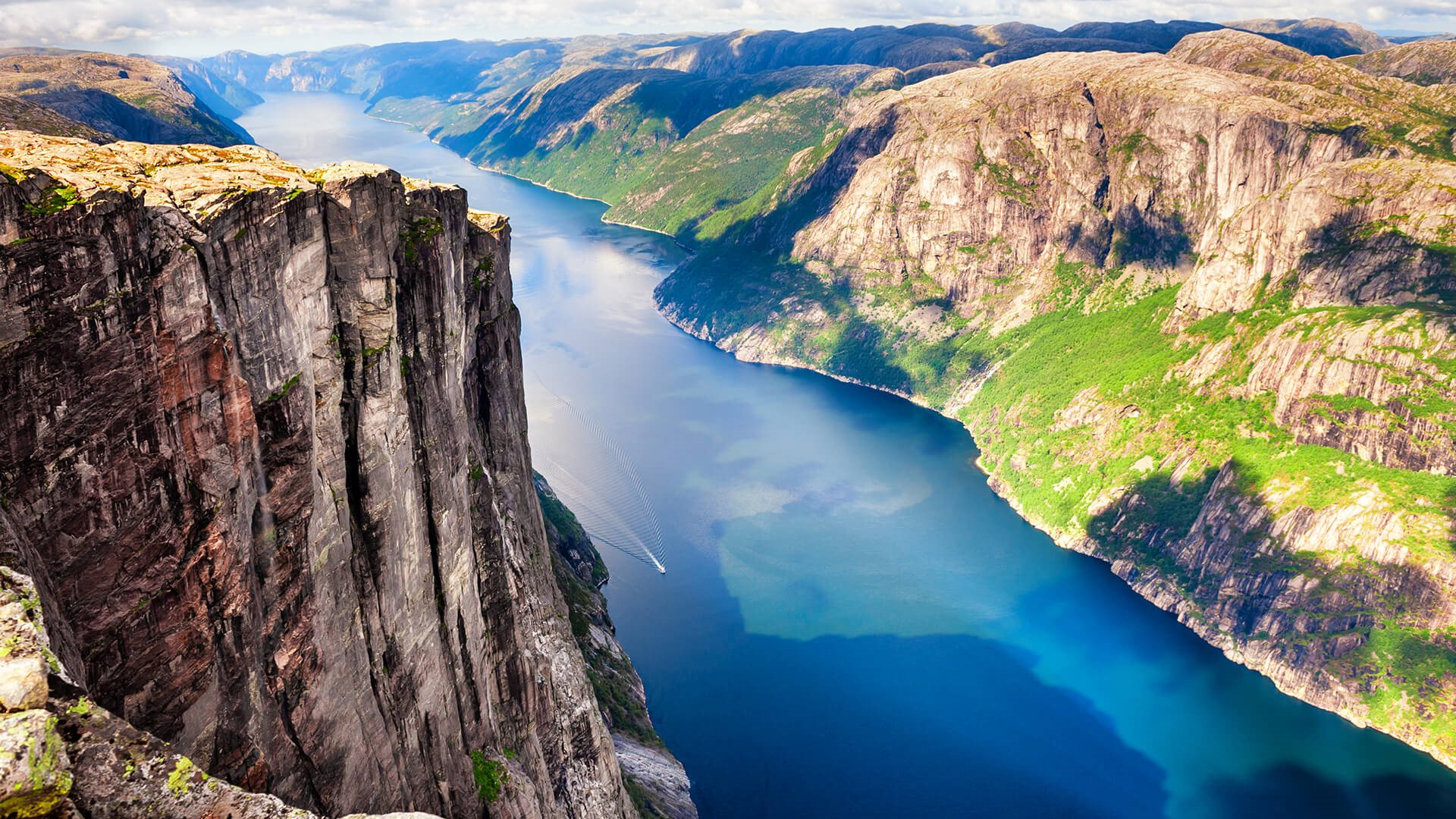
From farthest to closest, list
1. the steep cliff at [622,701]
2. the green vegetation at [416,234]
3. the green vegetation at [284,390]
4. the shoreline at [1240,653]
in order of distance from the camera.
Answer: the shoreline at [1240,653], the steep cliff at [622,701], the green vegetation at [416,234], the green vegetation at [284,390]

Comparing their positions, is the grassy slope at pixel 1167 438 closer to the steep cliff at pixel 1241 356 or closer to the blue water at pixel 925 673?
the steep cliff at pixel 1241 356

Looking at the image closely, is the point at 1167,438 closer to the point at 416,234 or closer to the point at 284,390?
the point at 416,234

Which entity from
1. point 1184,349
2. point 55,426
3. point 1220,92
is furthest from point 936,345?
point 55,426

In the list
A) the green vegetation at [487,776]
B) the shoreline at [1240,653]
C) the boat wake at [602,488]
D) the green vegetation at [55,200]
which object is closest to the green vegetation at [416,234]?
the green vegetation at [55,200]

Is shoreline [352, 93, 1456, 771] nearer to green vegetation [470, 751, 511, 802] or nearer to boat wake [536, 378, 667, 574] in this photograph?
boat wake [536, 378, 667, 574]

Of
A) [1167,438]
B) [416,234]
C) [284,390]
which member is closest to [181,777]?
[284,390]

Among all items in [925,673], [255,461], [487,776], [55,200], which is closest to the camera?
[55,200]
